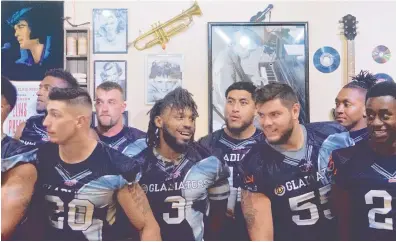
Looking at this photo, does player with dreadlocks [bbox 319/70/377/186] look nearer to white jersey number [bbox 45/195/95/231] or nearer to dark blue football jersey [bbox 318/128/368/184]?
dark blue football jersey [bbox 318/128/368/184]

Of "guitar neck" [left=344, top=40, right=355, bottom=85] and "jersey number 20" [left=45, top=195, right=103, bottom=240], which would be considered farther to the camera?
"guitar neck" [left=344, top=40, right=355, bottom=85]

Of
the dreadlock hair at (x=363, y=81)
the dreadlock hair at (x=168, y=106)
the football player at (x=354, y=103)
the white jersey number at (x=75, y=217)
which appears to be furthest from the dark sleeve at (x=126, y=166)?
the dreadlock hair at (x=363, y=81)

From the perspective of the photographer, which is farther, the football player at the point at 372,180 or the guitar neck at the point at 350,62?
the guitar neck at the point at 350,62

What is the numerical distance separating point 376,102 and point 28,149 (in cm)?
180

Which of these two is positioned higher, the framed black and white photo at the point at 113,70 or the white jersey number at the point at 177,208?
the framed black and white photo at the point at 113,70

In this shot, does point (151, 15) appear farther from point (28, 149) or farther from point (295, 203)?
point (295, 203)

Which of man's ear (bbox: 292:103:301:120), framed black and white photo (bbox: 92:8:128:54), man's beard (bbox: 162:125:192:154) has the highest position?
framed black and white photo (bbox: 92:8:128:54)

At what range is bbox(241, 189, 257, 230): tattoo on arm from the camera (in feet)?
6.68

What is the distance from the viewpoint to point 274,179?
204 cm

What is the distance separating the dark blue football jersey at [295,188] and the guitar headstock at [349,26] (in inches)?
20.3

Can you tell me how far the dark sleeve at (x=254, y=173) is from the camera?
205 cm

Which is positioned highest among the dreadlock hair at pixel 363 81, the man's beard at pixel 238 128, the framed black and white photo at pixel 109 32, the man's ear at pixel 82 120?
the framed black and white photo at pixel 109 32

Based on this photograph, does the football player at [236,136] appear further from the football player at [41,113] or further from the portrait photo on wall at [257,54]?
the football player at [41,113]

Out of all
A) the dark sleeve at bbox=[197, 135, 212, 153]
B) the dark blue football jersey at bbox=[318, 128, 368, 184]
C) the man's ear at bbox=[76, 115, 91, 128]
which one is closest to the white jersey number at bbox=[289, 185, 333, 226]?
the dark blue football jersey at bbox=[318, 128, 368, 184]
